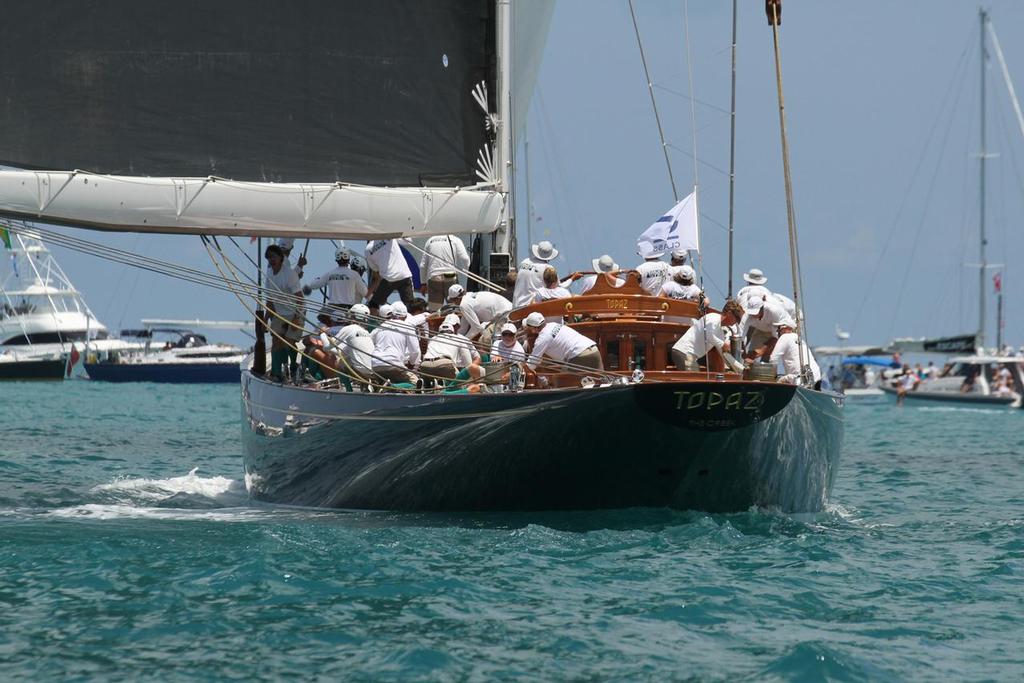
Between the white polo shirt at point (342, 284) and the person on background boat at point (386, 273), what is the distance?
24.6 inches

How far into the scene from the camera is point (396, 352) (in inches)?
628

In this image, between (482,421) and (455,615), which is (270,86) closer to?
(482,421)

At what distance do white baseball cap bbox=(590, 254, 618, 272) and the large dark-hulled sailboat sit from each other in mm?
474

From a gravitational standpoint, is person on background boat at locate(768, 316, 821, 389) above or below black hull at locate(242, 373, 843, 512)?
above

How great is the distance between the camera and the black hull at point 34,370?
297 ft

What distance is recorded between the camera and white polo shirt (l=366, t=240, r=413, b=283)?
1950cm

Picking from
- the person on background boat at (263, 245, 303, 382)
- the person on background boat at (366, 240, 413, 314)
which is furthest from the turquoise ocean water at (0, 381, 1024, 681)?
the person on background boat at (366, 240, 413, 314)

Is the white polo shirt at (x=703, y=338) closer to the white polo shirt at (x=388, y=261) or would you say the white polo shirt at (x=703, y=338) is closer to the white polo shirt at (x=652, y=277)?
the white polo shirt at (x=652, y=277)

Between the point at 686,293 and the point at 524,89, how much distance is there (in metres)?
6.91

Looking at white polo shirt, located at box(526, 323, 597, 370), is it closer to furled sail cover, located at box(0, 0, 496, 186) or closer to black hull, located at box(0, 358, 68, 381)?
furled sail cover, located at box(0, 0, 496, 186)

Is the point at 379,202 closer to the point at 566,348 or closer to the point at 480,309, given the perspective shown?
the point at 480,309

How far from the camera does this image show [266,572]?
11.7 m

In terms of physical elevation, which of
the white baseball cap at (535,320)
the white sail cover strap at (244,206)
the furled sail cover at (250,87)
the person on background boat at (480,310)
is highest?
the furled sail cover at (250,87)

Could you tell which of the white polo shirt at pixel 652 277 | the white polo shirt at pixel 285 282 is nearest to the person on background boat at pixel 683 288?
the white polo shirt at pixel 652 277
